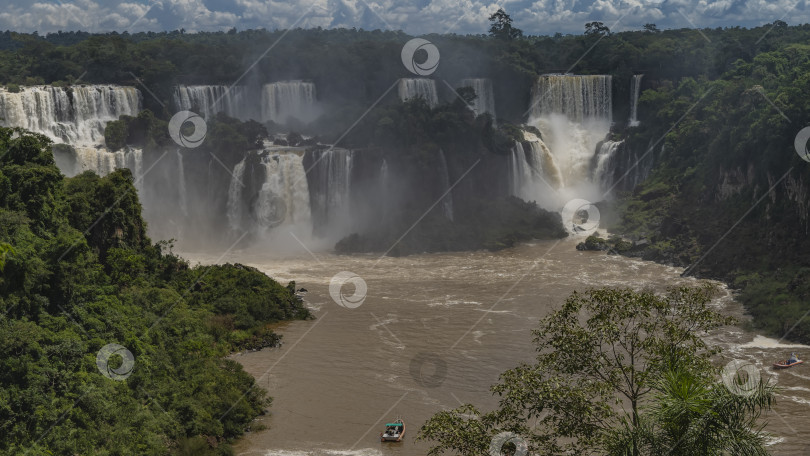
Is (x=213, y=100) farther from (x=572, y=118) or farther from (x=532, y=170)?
(x=572, y=118)

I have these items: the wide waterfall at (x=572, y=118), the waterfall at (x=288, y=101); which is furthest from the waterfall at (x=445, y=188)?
the waterfall at (x=288, y=101)

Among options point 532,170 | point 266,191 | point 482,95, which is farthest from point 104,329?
point 482,95

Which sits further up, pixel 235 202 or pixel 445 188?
pixel 235 202

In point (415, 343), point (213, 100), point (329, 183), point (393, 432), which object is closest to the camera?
point (393, 432)

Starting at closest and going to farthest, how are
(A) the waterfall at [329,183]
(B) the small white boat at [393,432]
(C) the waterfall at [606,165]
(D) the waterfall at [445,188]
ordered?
(B) the small white boat at [393,432]
(A) the waterfall at [329,183]
(D) the waterfall at [445,188]
(C) the waterfall at [606,165]

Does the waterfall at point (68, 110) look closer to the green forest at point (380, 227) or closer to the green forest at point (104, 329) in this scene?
the green forest at point (380, 227)

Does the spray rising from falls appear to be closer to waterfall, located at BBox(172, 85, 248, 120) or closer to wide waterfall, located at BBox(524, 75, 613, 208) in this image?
wide waterfall, located at BBox(524, 75, 613, 208)
